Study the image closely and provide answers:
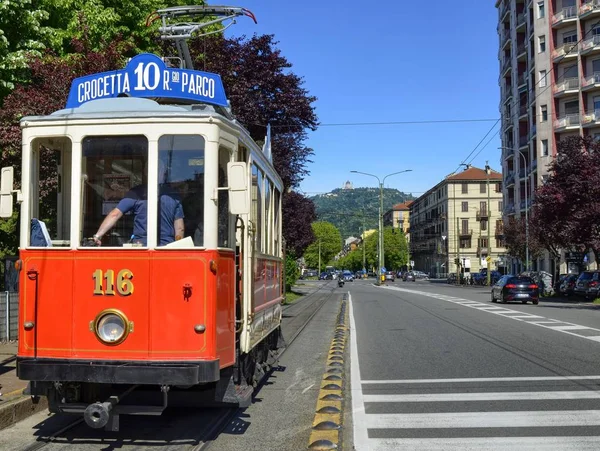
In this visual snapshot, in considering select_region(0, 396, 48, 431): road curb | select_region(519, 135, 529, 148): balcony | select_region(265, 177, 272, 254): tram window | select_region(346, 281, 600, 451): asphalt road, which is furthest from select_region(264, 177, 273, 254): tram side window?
select_region(519, 135, 529, 148): balcony

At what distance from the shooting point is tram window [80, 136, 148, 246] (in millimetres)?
5879

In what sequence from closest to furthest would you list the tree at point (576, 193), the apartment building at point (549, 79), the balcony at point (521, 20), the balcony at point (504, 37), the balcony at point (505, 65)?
the tree at point (576, 193) < the apartment building at point (549, 79) < the balcony at point (521, 20) < the balcony at point (505, 65) < the balcony at point (504, 37)

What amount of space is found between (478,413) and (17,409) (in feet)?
16.7

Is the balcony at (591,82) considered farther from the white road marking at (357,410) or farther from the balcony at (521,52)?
the white road marking at (357,410)

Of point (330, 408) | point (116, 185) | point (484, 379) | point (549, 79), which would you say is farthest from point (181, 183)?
point (549, 79)

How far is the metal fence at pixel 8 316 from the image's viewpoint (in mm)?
12375

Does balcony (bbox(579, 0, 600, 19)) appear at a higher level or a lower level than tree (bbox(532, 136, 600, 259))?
higher

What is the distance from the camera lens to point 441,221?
363 feet

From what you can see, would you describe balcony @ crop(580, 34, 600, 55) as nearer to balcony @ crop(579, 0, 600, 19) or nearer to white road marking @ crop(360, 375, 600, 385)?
balcony @ crop(579, 0, 600, 19)

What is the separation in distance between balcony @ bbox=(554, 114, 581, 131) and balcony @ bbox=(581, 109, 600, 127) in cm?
45

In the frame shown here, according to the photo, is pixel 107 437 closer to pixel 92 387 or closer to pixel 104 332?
pixel 92 387

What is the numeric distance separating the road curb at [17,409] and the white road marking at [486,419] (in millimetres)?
3751

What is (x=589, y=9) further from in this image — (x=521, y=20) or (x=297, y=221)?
(x=297, y=221)

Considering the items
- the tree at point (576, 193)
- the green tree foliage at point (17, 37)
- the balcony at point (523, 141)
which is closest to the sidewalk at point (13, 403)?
the green tree foliage at point (17, 37)
